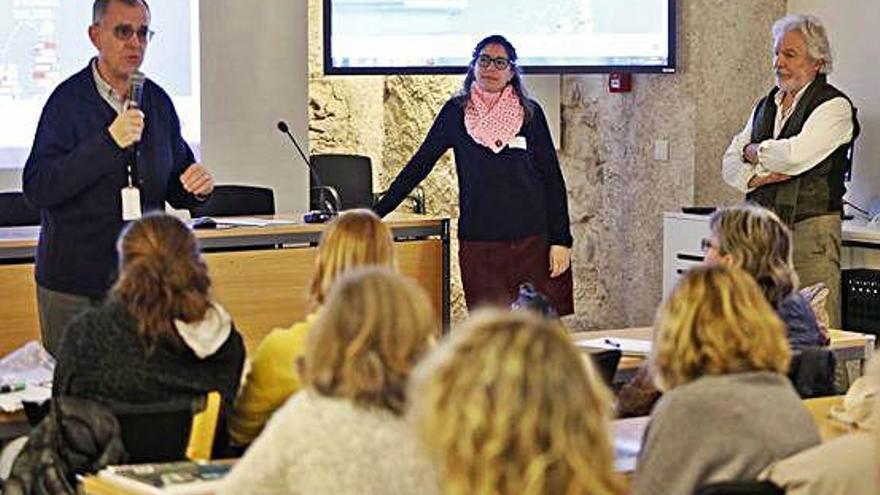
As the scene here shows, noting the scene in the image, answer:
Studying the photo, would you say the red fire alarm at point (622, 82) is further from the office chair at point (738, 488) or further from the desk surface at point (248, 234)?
the office chair at point (738, 488)

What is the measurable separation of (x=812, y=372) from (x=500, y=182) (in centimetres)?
221

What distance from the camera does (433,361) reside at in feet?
7.11

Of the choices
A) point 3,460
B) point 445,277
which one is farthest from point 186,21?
point 3,460

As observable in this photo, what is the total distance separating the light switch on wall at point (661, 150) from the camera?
8.61 m

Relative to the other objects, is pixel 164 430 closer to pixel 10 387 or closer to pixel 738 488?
pixel 10 387

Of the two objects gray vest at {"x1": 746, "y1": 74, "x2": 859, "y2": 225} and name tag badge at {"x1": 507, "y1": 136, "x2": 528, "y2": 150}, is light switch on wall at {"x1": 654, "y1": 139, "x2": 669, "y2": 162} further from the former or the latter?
name tag badge at {"x1": 507, "y1": 136, "x2": 528, "y2": 150}

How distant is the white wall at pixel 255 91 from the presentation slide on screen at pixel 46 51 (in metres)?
0.09

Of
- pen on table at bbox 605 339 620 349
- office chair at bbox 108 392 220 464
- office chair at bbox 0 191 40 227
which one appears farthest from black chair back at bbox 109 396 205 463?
office chair at bbox 0 191 40 227

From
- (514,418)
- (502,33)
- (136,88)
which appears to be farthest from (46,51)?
(514,418)

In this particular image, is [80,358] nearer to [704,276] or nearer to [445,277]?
[704,276]

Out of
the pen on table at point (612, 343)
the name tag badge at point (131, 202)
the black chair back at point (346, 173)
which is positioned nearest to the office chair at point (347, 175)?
the black chair back at point (346, 173)

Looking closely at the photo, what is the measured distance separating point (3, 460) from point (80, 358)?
23.8 inches

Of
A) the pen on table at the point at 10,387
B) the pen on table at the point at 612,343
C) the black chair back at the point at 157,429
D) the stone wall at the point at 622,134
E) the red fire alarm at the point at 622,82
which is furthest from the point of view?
the red fire alarm at the point at 622,82

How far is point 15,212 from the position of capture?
21.9ft
